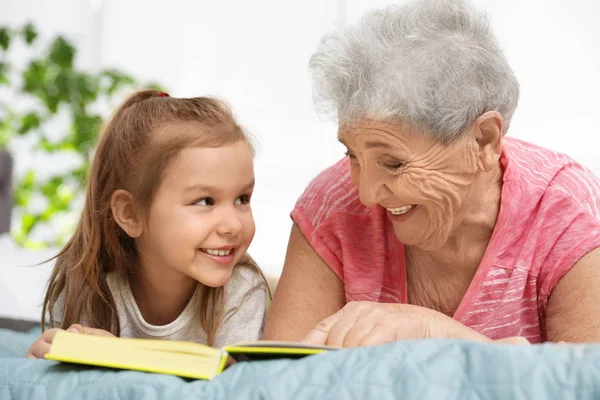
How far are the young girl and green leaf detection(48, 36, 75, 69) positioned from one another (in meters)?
2.72

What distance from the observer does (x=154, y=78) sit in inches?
197

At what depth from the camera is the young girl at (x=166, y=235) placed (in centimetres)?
183

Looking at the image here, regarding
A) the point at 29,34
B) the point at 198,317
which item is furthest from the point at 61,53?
the point at 198,317

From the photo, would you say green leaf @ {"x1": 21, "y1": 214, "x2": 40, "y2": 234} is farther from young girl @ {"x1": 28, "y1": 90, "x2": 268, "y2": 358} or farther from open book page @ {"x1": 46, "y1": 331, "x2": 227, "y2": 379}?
open book page @ {"x1": 46, "y1": 331, "x2": 227, "y2": 379}

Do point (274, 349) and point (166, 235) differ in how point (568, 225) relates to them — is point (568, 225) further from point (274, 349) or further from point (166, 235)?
point (166, 235)

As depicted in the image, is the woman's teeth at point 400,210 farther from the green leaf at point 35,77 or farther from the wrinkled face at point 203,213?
the green leaf at point 35,77

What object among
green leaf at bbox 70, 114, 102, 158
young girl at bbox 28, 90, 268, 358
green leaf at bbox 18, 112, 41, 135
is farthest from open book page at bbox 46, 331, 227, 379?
green leaf at bbox 18, 112, 41, 135

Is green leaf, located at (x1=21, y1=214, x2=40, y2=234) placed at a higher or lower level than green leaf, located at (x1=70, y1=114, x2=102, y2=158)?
lower

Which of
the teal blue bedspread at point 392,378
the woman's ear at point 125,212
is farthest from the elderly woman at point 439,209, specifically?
the woman's ear at point 125,212

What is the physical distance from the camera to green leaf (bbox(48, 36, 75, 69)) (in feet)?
15.0

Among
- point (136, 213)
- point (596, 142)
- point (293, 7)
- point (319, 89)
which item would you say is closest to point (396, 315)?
point (319, 89)

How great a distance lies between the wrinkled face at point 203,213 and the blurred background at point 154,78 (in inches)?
95.4

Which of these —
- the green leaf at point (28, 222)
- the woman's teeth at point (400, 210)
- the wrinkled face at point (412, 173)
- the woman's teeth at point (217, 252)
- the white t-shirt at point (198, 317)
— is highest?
the wrinkled face at point (412, 173)

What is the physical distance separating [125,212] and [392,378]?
1.13 meters
